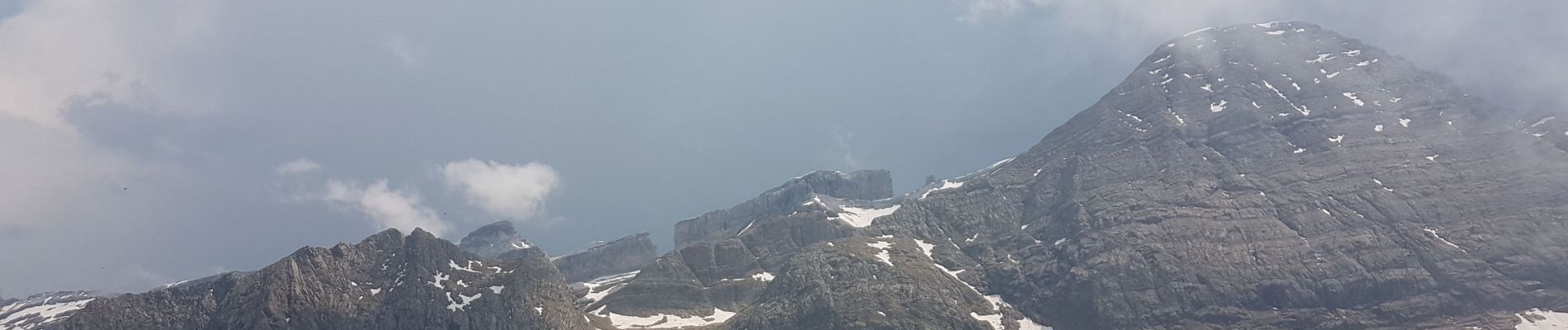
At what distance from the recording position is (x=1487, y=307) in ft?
623

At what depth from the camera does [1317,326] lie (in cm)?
19688

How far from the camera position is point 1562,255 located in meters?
193

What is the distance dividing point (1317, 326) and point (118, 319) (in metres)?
257

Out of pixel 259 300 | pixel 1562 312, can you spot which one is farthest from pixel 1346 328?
pixel 259 300

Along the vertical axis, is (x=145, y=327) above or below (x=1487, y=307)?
above

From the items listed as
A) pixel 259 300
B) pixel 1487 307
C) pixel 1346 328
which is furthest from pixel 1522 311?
pixel 259 300

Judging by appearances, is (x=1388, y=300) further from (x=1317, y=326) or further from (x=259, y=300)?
(x=259, y=300)

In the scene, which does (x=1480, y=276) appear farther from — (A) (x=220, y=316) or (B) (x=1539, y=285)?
(A) (x=220, y=316)

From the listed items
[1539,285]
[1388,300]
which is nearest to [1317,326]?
[1388,300]

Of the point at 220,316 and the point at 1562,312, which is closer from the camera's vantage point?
the point at 1562,312

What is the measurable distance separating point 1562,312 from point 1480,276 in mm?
16001

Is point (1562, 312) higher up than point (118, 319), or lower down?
lower down

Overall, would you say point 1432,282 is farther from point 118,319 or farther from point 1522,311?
point 118,319

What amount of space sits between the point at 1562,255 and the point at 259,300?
277 metres
